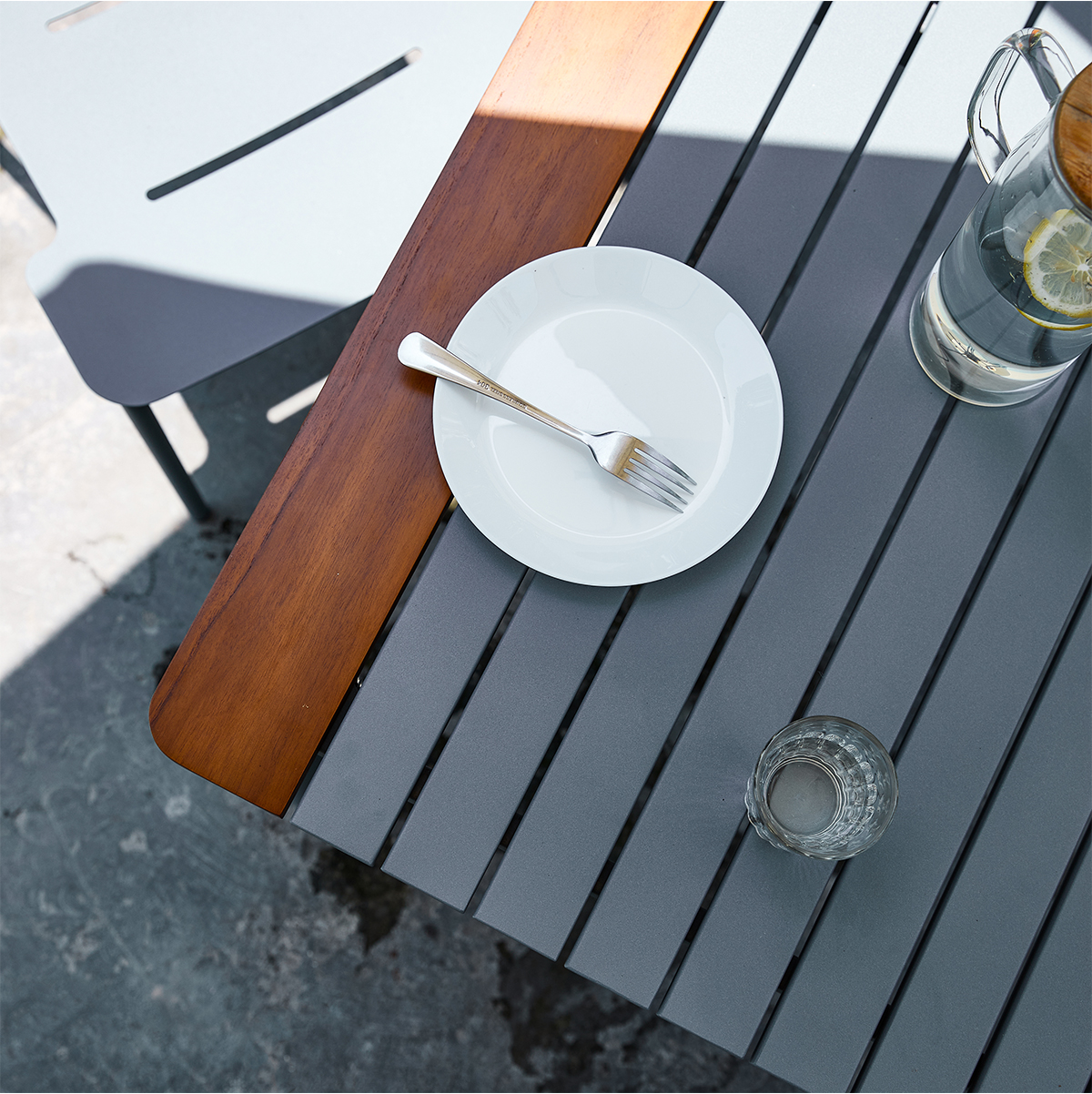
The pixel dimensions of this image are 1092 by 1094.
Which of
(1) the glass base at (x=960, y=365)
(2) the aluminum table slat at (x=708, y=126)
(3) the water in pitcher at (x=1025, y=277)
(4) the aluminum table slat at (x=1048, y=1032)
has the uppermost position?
(2) the aluminum table slat at (x=708, y=126)

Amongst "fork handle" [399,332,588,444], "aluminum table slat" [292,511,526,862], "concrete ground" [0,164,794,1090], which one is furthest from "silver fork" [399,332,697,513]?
"concrete ground" [0,164,794,1090]

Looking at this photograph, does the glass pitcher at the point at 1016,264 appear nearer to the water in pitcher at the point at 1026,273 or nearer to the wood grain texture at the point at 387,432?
the water in pitcher at the point at 1026,273

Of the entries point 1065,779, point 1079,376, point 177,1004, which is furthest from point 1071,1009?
point 177,1004

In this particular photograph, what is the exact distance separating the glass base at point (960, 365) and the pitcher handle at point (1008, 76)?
0.38 ft

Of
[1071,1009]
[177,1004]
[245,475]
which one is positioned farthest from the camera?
[245,475]

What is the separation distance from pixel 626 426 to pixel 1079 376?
17.4 inches

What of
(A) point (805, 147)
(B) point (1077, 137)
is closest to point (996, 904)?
(B) point (1077, 137)

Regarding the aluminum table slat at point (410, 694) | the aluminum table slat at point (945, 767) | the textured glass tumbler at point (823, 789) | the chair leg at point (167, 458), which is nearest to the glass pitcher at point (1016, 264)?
the aluminum table slat at point (945, 767)

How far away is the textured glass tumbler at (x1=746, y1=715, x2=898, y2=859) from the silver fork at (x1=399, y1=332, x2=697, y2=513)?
231 mm

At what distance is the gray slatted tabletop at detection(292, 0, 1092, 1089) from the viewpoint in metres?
0.75

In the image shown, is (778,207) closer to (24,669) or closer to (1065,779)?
(1065,779)

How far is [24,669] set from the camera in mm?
Answer: 1528

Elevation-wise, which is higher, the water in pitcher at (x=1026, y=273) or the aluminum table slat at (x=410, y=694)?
the water in pitcher at (x=1026, y=273)

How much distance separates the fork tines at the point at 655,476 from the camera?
29.9 inches
